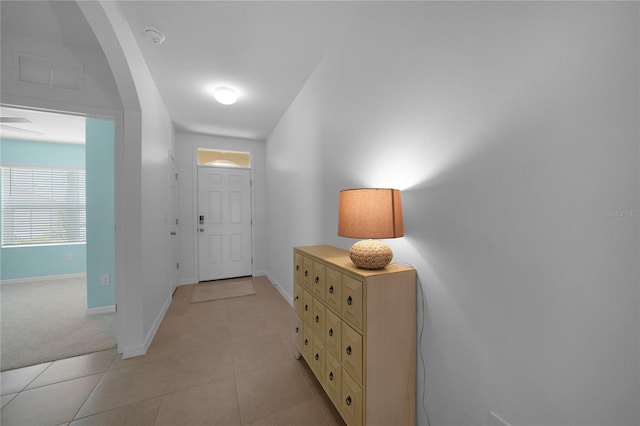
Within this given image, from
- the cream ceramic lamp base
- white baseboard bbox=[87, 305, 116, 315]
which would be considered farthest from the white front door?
the cream ceramic lamp base

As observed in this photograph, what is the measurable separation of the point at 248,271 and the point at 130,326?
246cm

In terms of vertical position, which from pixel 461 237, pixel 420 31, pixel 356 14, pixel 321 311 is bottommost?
pixel 321 311

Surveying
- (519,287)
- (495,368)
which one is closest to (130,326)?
(495,368)

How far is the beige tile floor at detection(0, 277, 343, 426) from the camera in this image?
1.50 meters

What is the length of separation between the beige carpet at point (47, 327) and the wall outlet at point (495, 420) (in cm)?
295

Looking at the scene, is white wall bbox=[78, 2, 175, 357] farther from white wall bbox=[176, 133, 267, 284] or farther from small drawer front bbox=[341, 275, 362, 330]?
small drawer front bbox=[341, 275, 362, 330]

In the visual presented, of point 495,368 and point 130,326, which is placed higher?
point 495,368

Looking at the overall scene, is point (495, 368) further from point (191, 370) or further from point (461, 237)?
point (191, 370)

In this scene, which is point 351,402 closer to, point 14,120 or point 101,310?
point 101,310

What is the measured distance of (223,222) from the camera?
4418mm

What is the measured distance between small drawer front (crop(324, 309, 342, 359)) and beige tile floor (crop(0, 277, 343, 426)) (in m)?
0.44

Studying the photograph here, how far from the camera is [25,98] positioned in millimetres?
1984

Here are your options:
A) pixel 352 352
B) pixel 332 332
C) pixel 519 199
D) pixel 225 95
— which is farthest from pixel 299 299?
pixel 225 95

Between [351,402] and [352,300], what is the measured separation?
1.77ft
